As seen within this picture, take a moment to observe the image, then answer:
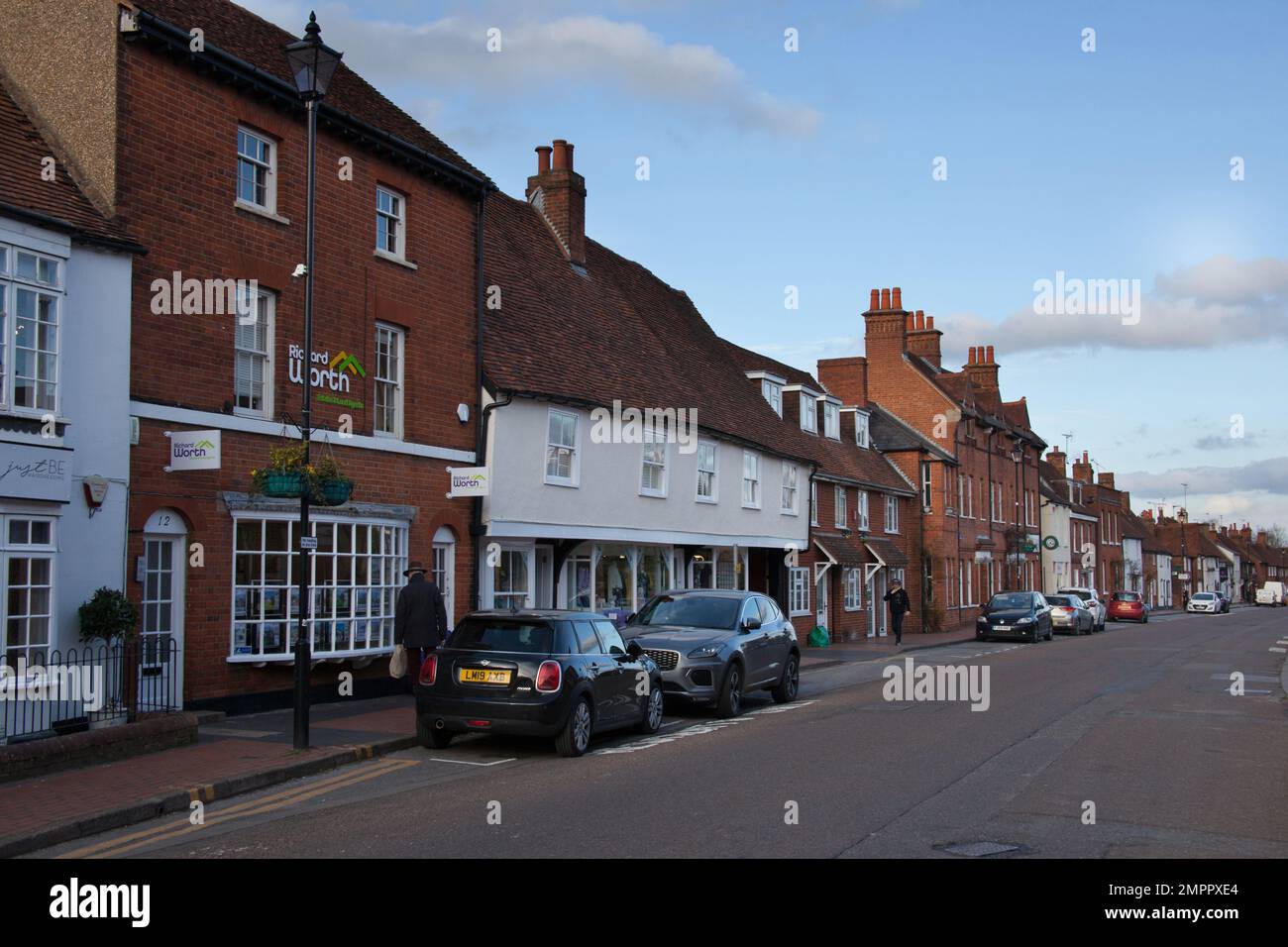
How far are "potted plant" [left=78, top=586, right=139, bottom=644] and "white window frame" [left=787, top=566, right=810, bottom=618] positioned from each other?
2333 centimetres

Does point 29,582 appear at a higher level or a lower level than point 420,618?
higher

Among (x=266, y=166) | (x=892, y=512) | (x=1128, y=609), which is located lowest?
(x=1128, y=609)

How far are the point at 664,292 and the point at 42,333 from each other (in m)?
23.1

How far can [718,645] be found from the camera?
53.6ft

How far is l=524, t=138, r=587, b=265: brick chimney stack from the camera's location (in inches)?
1064

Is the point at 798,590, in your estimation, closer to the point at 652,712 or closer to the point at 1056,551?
the point at 652,712

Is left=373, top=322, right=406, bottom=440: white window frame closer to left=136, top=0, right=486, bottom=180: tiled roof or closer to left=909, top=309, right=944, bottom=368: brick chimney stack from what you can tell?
left=136, top=0, right=486, bottom=180: tiled roof

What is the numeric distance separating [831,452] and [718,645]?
2337cm

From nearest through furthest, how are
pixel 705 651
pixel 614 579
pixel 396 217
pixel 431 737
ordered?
1. pixel 431 737
2. pixel 705 651
3. pixel 396 217
4. pixel 614 579

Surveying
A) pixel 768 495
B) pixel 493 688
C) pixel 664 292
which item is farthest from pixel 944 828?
pixel 664 292

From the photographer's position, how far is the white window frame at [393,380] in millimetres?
17734

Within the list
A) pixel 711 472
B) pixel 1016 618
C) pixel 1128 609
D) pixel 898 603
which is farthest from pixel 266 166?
pixel 1128 609

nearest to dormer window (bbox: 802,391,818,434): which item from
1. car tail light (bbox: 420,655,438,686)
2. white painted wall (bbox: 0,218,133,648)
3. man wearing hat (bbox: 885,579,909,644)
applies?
man wearing hat (bbox: 885,579,909,644)

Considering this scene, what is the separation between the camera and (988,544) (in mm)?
52219
